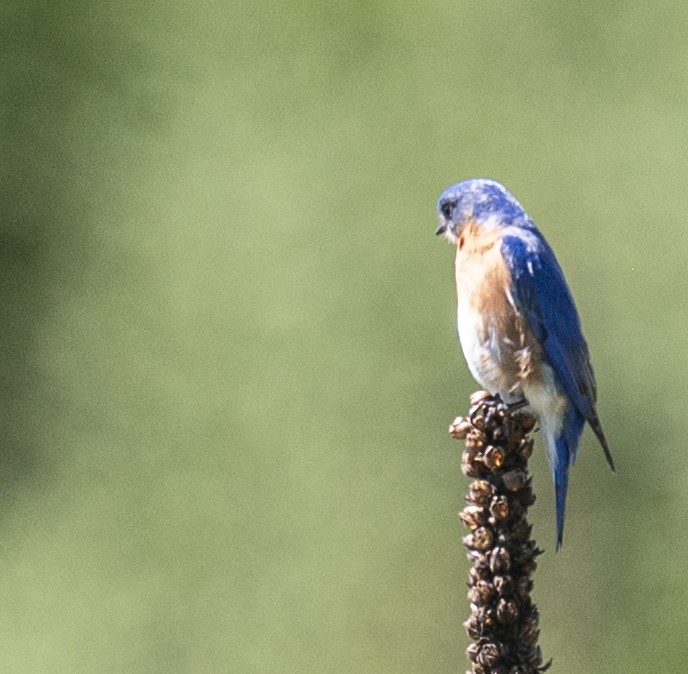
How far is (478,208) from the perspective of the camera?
173 inches

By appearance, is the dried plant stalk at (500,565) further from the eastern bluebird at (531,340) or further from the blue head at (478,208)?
the blue head at (478,208)

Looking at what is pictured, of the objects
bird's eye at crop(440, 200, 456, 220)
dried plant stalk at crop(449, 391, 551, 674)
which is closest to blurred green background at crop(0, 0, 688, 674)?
bird's eye at crop(440, 200, 456, 220)

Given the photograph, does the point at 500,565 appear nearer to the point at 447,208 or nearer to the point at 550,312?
the point at 550,312

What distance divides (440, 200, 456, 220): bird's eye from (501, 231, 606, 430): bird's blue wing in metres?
0.36

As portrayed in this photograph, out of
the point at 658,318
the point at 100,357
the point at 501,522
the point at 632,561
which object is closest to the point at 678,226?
the point at 658,318

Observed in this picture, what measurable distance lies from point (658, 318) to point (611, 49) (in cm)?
129

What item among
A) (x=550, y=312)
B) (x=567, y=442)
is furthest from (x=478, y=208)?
(x=567, y=442)

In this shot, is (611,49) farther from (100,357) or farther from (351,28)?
(100,357)

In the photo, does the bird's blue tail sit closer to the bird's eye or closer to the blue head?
the blue head

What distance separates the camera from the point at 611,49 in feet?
20.5

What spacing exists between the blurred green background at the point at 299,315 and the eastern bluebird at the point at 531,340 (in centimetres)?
142

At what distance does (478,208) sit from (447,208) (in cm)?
15

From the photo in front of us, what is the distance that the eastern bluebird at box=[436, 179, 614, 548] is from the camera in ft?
13.3

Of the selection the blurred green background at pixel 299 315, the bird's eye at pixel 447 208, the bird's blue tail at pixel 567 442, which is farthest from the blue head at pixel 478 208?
the blurred green background at pixel 299 315
